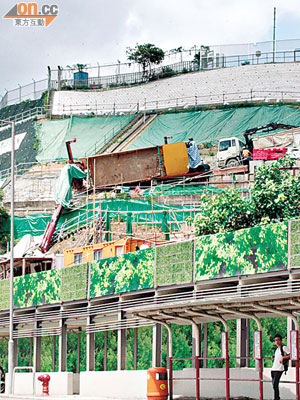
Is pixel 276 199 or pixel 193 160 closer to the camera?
pixel 276 199

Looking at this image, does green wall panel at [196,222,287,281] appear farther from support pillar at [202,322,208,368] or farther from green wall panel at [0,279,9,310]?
green wall panel at [0,279,9,310]

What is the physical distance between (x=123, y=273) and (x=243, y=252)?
589cm

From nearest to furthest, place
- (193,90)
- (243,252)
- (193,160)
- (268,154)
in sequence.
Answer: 1. (243,252)
2. (268,154)
3. (193,160)
4. (193,90)

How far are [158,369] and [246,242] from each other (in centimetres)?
432

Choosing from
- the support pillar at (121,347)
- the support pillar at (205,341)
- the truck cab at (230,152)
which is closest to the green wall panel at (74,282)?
the support pillar at (121,347)

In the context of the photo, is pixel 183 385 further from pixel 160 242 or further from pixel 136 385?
pixel 160 242

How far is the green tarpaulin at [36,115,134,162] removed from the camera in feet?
233

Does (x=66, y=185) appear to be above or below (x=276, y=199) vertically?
above

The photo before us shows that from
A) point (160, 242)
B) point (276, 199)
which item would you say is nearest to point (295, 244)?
point (276, 199)

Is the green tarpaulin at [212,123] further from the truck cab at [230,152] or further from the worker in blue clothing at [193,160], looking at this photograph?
the worker in blue clothing at [193,160]

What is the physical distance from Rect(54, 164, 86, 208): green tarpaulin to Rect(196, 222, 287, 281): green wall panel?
30.6 meters

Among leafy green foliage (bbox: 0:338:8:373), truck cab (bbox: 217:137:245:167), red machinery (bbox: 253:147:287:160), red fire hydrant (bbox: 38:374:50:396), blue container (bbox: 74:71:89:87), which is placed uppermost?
blue container (bbox: 74:71:89:87)

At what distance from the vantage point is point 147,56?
84188 mm

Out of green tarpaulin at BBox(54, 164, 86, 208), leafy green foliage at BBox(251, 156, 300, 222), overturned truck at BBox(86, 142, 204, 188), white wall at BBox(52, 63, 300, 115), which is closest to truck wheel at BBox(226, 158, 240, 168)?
overturned truck at BBox(86, 142, 204, 188)
